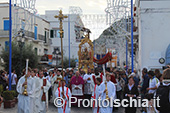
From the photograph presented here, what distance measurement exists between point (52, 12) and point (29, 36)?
39.5ft

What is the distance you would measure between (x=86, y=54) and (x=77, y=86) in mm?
8665

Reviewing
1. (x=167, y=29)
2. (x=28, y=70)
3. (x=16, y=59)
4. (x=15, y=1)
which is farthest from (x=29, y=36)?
(x=28, y=70)

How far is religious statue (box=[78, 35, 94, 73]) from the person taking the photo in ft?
67.5

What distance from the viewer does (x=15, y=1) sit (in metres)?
14.6

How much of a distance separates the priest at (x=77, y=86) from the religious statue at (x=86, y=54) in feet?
26.7

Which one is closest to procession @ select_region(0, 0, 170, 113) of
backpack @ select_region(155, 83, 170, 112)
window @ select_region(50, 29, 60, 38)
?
backpack @ select_region(155, 83, 170, 112)

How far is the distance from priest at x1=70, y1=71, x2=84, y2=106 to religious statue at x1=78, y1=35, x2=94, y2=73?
8152mm

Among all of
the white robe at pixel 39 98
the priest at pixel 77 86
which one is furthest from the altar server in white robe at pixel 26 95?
the priest at pixel 77 86

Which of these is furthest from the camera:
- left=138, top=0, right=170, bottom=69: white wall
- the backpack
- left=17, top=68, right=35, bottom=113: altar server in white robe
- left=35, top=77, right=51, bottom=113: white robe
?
left=138, top=0, right=170, bottom=69: white wall

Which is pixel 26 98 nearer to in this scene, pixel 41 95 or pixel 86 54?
pixel 41 95

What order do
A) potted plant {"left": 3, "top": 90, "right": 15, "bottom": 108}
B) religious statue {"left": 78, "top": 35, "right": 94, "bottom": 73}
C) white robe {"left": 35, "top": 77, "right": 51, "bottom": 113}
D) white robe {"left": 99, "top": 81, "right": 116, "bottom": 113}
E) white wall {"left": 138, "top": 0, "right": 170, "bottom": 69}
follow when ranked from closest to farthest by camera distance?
white robe {"left": 99, "top": 81, "right": 116, "bottom": 113} → white robe {"left": 35, "top": 77, "right": 51, "bottom": 113} → potted plant {"left": 3, "top": 90, "right": 15, "bottom": 108} → white wall {"left": 138, "top": 0, "right": 170, "bottom": 69} → religious statue {"left": 78, "top": 35, "right": 94, "bottom": 73}

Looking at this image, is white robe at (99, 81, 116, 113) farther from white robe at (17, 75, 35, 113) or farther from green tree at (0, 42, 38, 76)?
green tree at (0, 42, 38, 76)

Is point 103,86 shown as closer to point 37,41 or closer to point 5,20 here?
point 5,20

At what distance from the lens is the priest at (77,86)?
12234 millimetres
